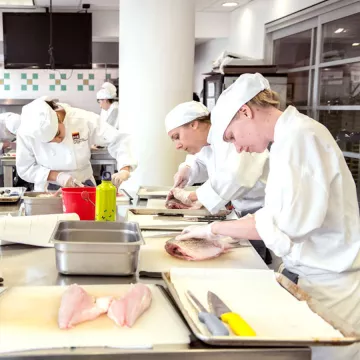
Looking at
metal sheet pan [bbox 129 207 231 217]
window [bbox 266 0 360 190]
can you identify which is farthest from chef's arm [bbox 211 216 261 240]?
window [bbox 266 0 360 190]

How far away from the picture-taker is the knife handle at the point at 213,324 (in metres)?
1.07

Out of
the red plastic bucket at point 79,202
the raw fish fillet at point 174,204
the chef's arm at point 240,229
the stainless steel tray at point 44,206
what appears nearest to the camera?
the chef's arm at point 240,229

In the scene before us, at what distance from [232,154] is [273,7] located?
3555mm

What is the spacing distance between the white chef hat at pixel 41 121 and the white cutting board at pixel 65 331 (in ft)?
5.75

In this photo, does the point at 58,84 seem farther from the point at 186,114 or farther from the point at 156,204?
the point at 156,204

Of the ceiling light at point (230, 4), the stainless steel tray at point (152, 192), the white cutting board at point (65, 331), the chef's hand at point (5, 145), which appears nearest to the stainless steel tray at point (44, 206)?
the stainless steel tray at point (152, 192)

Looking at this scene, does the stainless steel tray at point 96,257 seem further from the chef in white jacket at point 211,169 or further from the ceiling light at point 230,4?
the ceiling light at point 230,4

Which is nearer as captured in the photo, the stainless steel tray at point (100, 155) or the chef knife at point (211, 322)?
the chef knife at point (211, 322)

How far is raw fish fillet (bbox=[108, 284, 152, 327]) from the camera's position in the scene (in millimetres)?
1165

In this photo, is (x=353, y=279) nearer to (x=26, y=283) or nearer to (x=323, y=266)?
(x=323, y=266)

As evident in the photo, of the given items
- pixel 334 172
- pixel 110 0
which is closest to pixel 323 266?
pixel 334 172

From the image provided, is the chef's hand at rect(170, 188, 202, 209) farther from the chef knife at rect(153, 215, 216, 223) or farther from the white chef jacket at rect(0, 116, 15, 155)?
the white chef jacket at rect(0, 116, 15, 155)

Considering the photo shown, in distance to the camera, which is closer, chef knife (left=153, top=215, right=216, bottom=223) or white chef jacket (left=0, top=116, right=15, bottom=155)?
chef knife (left=153, top=215, right=216, bottom=223)

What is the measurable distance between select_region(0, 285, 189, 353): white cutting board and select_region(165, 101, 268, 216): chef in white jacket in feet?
3.68
